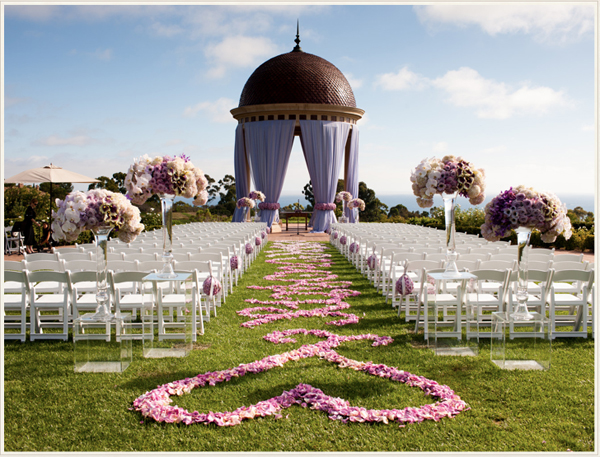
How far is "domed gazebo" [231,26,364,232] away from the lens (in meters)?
25.8

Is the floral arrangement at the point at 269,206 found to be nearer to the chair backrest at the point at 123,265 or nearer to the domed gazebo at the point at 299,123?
the domed gazebo at the point at 299,123

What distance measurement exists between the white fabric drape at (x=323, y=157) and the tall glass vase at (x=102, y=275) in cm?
2104

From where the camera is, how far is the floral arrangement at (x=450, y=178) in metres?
4.79

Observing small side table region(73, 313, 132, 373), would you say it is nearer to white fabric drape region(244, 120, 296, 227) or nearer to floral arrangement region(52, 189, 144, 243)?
floral arrangement region(52, 189, 144, 243)

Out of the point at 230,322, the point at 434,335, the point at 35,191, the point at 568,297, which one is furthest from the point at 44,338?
the point at 35,191

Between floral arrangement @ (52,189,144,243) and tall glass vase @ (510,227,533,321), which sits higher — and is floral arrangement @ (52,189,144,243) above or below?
above

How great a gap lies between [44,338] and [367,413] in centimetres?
390

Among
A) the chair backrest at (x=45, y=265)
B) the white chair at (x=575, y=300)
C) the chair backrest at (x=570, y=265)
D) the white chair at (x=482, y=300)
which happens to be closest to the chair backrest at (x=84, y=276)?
the chair backrest at (x=45, y=265)

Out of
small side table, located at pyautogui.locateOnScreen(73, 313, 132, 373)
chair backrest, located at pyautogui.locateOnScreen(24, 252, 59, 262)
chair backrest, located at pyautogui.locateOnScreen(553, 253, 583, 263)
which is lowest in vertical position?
small side table, located at pyautogui.locateOnScreen(73, 313, 132, 373)

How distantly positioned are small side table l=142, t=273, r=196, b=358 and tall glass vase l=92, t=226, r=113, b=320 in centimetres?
42

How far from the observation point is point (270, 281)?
9.50 metres

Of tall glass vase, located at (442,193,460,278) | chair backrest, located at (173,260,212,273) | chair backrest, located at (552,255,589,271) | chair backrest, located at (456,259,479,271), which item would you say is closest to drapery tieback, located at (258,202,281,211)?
chair backrest, located at (173,260,212,273)

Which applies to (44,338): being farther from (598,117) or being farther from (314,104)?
(314,104)

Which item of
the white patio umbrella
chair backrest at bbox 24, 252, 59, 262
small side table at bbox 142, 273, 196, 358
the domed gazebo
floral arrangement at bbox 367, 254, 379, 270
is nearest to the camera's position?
small side table at bbox 142, 273, 196, 358
